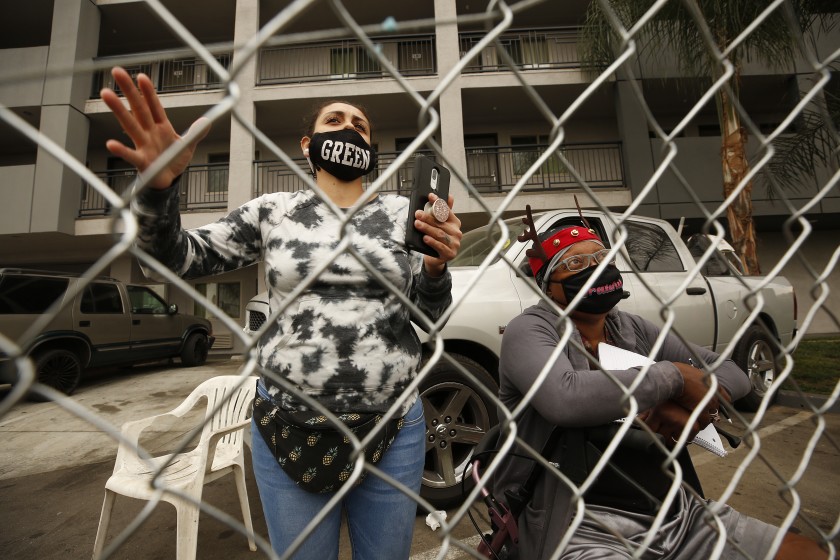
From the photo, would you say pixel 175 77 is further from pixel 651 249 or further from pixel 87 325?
pixel 651 249

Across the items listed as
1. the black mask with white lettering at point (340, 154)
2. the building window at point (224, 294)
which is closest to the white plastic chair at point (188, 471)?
the black mask with white lettering at point (340, 154)

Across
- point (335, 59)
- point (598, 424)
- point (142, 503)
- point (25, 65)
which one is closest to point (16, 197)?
point (25, 65)

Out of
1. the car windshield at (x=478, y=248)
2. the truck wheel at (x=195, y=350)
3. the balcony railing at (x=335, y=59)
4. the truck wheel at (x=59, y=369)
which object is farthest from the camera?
the balcony railing at (x=335, y=59)

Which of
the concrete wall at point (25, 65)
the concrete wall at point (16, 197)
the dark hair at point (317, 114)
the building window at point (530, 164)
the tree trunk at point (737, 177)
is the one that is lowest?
the dark hair at point (317, 114)

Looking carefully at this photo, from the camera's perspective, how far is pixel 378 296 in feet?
3.96

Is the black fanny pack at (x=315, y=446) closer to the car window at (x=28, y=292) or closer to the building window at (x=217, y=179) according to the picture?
the car window at (x=28, y=292)

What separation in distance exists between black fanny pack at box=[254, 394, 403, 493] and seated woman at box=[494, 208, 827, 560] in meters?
0.58

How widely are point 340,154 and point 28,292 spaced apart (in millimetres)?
7103

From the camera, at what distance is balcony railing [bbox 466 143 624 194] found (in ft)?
34.2

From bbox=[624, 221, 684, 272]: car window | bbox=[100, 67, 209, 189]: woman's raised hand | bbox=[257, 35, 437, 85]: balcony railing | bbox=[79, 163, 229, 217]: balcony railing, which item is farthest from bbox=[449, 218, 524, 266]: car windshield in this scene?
A: bbox=[257, 35, 437, 85]: balcony railing

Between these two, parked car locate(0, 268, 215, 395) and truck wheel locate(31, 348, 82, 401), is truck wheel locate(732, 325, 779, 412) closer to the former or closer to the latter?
parked car locate(0, 268, 215, 395)

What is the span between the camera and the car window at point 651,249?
12.3ft

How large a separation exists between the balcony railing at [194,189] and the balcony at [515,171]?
1323mm

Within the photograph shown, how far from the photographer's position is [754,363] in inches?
188
